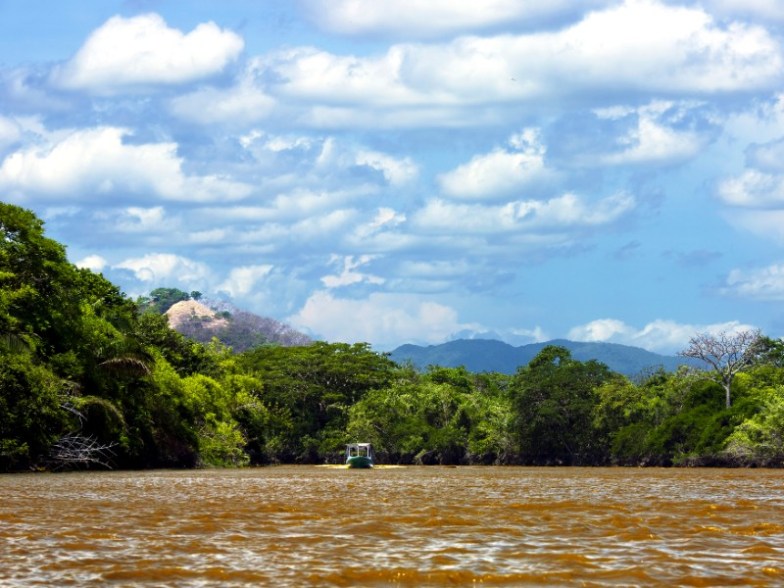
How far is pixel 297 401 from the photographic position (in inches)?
4154

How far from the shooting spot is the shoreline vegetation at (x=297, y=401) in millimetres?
49312

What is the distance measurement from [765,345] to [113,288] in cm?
5426

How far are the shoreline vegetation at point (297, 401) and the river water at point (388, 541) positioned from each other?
21963 mm

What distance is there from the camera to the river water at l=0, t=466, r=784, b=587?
13.1 meters

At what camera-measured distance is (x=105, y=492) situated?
101 ft

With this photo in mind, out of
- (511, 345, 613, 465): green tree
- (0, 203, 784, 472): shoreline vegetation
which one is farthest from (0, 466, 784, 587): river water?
(511, 345, 613, 465): green tree

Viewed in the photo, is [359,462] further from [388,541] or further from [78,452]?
[388,541]

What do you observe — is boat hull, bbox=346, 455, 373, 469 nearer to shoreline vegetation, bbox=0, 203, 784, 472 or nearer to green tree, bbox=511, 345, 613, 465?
shoreline vegetation, bbox=0, 203, 784, 472

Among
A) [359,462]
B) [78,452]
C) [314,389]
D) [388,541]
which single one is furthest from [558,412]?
[388,541]

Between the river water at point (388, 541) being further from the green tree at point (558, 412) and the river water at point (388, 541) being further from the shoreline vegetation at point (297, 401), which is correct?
the green tree at point (558, 412)

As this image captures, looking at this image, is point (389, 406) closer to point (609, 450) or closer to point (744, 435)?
point (609, 450)

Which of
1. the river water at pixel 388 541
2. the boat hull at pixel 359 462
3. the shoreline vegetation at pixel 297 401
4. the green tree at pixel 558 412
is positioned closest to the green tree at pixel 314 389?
the shoreline vegetation at pixel 297 401

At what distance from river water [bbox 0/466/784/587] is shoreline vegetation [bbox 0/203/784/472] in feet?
72.1

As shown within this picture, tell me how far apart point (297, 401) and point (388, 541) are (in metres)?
89.4
